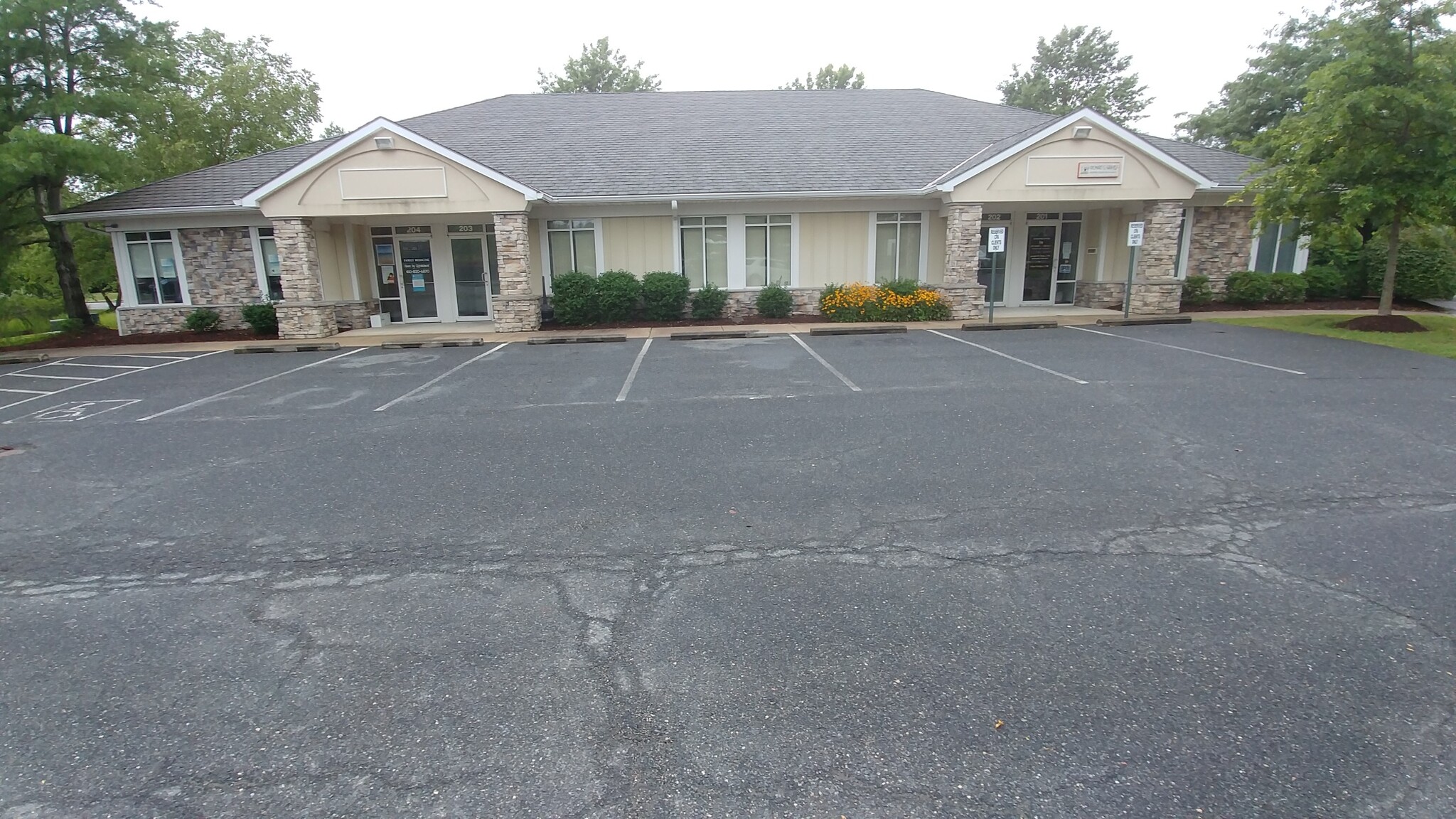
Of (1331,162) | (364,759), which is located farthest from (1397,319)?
(364,759)

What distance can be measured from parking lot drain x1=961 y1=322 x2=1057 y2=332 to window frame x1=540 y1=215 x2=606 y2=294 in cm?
905

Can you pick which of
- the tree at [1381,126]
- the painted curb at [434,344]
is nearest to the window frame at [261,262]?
the painted curb at [434,344]

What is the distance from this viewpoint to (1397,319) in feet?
46.4

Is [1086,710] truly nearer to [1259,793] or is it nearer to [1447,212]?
[1259,793]

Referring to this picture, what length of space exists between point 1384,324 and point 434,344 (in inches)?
759

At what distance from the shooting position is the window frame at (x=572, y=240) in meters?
17.7

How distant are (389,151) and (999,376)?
537 inches

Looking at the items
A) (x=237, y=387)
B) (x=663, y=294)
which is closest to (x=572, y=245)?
(x=663, y=294)

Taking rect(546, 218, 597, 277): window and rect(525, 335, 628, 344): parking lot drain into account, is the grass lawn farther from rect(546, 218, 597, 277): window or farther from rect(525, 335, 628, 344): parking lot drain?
rect(546, 218, 597, 277): window

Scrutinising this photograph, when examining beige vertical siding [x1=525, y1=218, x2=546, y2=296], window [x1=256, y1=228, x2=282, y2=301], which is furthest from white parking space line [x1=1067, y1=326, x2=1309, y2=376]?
window [x1=256, y1=228, x2=282, y2=301]

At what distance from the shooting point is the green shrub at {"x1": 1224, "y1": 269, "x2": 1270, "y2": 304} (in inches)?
720

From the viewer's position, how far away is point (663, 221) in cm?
1783

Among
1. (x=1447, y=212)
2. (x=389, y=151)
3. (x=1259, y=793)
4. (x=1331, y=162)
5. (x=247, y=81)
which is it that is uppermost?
(x=247, y=81)

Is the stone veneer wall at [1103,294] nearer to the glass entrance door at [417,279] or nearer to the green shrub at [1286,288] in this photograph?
the green shrub at [1286,288]
